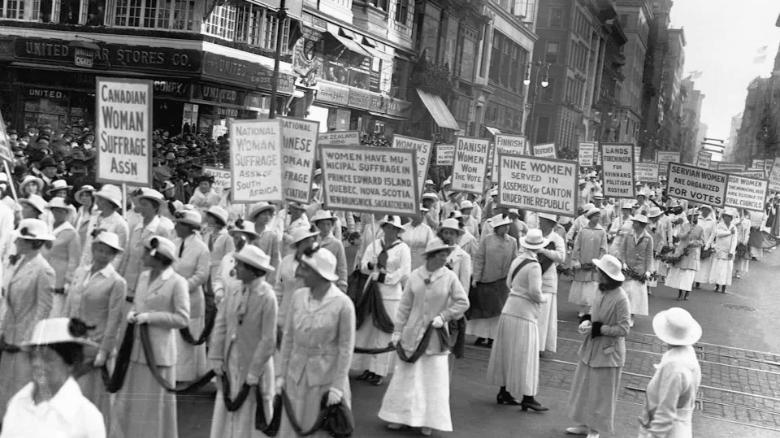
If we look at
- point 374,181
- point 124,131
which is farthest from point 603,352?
point 124,131

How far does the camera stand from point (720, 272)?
23.1m

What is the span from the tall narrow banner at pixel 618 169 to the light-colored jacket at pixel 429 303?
31.6 feet

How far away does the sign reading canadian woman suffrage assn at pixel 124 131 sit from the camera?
30.7 ft

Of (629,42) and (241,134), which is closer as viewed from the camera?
(241,134)

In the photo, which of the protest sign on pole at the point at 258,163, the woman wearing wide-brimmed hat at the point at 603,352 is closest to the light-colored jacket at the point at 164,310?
the protest sign on pole at the point at 258,163

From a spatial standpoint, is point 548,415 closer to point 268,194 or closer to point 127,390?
point 268,194

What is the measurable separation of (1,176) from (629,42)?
380ft

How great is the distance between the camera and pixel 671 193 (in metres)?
18.1

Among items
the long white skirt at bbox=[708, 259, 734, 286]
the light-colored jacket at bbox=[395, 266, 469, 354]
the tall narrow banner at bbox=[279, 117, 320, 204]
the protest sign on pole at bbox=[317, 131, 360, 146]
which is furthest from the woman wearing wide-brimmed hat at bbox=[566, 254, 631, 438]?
the long white skirt at bbox=[708, 259, 734, 286]

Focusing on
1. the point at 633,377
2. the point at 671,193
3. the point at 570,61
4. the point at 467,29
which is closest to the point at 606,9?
the point at 570,61

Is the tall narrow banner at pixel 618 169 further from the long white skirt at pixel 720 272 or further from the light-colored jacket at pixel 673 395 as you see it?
the light-colored jacket at pixel 673 395

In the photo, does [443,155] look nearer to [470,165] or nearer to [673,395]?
[470,165]

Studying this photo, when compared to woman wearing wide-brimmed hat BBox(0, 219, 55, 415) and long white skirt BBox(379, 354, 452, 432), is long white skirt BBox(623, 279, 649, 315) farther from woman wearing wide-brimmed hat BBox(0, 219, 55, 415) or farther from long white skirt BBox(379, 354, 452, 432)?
woman wearing wide-brimmed hat BBox(0, 219, 55, 415)

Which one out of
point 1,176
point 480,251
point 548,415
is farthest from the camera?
point 480,251
